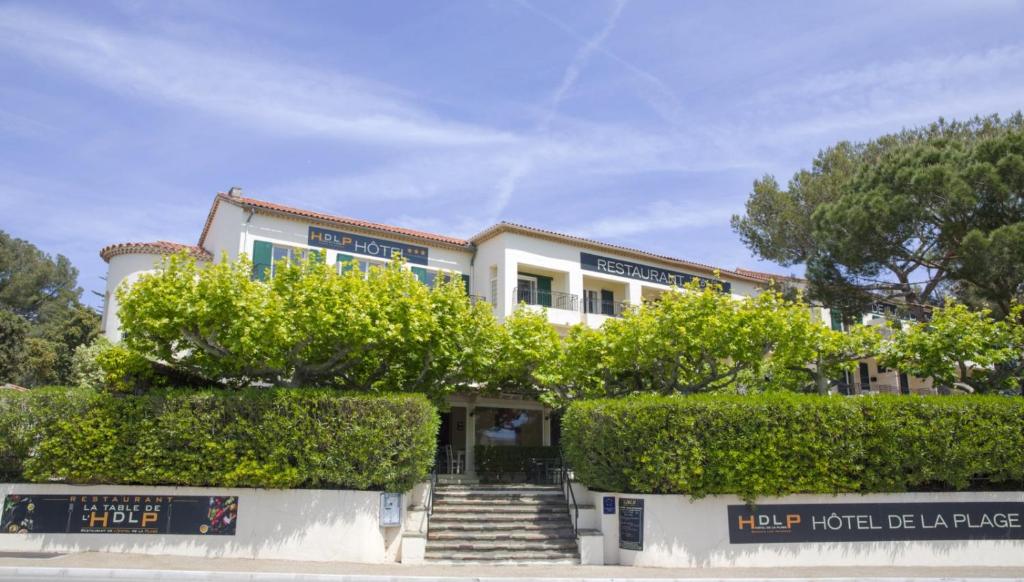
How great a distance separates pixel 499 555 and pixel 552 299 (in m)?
14.3

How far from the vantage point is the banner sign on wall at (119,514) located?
46.9 ft

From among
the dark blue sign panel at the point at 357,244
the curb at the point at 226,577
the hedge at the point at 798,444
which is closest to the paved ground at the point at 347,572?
the curb at the point at 226,577

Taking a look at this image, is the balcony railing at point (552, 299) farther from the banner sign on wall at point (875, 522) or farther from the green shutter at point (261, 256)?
the banner sign on wall at point (875, 522)

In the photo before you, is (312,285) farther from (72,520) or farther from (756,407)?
(756,407)

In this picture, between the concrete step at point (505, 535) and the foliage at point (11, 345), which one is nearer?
the concrete step at point (505, 535)

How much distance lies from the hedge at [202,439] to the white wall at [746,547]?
16.9 ft

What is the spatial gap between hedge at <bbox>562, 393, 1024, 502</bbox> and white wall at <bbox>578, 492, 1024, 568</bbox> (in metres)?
0.30

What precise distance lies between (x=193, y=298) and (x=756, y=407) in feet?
38.2

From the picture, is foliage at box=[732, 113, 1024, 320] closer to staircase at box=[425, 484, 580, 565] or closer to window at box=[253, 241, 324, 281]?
staircase at box=[425, 484, 580, 565]

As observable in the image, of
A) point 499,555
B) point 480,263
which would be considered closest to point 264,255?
point 480,263

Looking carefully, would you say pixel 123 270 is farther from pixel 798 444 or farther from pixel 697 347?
pixel 798 444

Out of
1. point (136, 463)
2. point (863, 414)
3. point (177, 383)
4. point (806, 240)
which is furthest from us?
point (806, 240)

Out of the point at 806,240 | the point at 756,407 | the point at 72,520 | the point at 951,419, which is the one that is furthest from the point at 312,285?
the point at 806,240

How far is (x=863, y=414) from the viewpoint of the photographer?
1539cm
